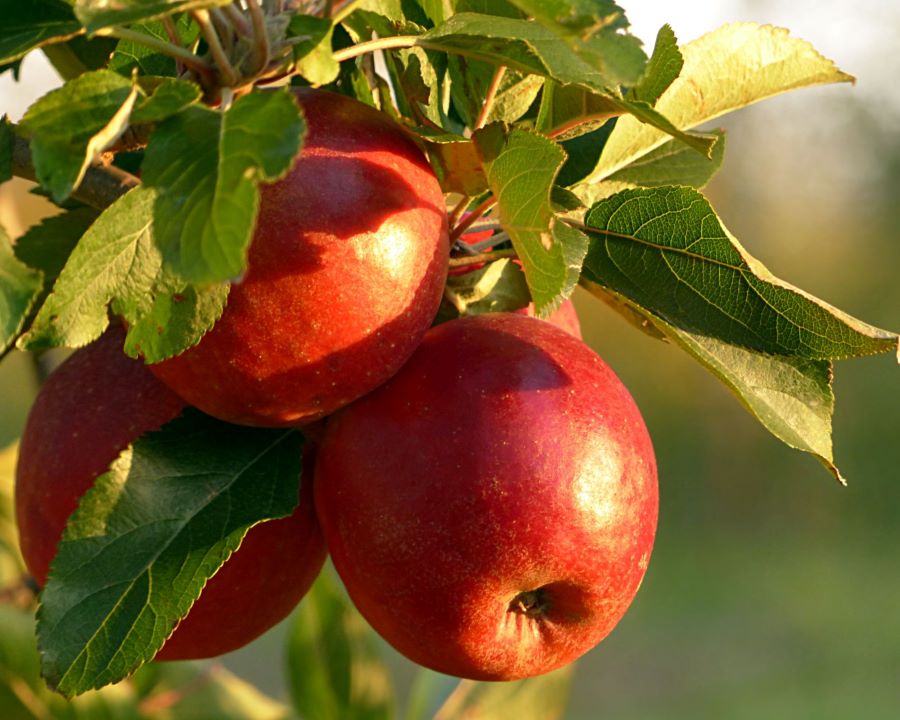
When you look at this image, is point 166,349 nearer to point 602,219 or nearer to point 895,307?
point 602,219

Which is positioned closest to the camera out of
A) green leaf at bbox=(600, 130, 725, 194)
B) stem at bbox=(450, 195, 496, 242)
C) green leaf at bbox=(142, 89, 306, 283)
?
green leaf at bbox=(142, 89, 306, 283)

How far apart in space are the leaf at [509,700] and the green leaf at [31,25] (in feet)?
2.61

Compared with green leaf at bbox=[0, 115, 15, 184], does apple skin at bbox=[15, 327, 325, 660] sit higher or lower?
lower

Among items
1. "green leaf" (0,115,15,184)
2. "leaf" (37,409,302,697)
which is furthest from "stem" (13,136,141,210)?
"leaf" (37,409,302,697)

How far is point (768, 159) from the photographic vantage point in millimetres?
8117

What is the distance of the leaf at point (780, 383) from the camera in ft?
2.02

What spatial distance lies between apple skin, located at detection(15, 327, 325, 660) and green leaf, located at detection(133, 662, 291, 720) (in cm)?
39

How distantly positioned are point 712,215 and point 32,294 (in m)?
0.35

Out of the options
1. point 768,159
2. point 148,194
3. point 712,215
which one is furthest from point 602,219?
point 768,159

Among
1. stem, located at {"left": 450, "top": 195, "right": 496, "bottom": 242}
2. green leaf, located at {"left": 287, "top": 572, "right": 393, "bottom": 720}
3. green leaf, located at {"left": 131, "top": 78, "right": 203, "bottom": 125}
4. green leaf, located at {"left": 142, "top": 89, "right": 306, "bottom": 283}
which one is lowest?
green leaf, located at {"left": 287, "top": 572, "right": 393, "bottom": 720}

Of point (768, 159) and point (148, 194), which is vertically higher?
point (148, 194)

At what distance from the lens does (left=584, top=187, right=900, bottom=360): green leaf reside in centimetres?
62

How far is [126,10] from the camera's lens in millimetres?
424

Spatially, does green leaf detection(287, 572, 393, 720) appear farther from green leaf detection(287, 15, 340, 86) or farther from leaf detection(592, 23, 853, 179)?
green leaf detection(287, 15, 340, 86)
